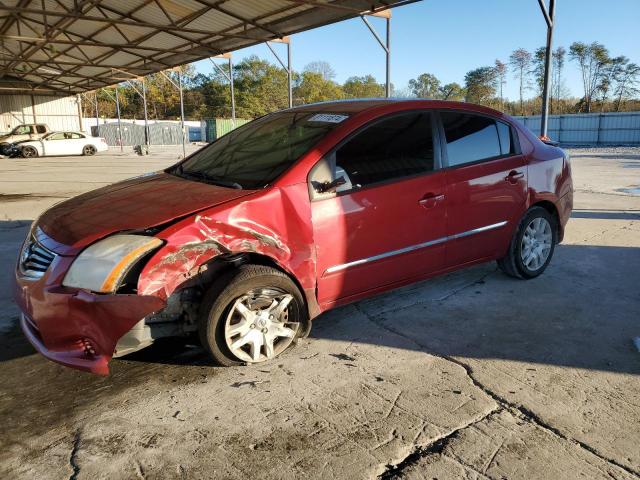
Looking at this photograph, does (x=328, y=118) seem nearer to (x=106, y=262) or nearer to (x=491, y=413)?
(x=106, y=262)

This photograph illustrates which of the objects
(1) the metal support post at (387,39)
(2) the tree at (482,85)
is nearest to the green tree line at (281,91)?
(2) the tree at (482,85)

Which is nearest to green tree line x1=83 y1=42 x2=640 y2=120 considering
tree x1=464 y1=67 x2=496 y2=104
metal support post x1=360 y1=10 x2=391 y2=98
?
tree x1=464 y1=67 x2=496 y2=104

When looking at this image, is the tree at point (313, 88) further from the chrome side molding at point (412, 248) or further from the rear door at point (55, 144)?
the chrome side molding at point (412, 248)

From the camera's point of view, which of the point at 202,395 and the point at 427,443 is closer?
the point at 427,443

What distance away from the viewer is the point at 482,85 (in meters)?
65.8

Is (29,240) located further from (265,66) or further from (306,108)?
(265,66)

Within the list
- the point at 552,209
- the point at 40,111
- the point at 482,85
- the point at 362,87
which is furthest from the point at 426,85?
the point at 552,209

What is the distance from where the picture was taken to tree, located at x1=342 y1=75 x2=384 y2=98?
93.4 metres

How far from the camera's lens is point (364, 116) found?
3535 millimetres

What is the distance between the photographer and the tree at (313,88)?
83250mm

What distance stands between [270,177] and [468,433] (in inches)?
73.2

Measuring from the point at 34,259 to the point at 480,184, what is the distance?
3193mm

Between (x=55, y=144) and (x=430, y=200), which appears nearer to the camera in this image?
(x=430, y=200)

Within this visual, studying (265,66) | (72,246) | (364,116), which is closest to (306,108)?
(364,116)
